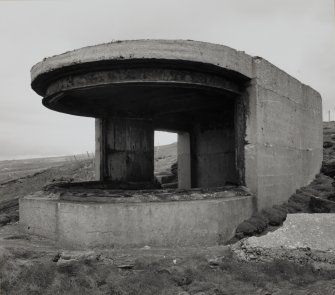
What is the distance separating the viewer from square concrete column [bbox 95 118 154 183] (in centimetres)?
926

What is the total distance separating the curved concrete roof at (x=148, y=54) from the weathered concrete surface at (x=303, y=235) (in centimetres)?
260

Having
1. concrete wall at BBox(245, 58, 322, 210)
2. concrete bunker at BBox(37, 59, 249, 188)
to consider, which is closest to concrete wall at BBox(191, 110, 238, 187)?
concrete bunker at BBox(37, 59, 249, 188)

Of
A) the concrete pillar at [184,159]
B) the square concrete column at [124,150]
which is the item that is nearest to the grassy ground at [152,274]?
the square concrete column at [124,150]

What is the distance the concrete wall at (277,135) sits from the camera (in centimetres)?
700

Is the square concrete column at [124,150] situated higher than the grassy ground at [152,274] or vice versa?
the square concrete column at [124,150]

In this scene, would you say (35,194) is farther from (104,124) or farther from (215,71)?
(215,71)

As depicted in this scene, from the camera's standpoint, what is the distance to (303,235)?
5117mm

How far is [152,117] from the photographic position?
32.5 ft

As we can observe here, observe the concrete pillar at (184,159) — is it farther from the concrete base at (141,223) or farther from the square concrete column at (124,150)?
the concrete base at (141,223)

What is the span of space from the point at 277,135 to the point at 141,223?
11.5 ft

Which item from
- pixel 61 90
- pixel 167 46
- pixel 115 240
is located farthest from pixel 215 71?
pixel 115 240

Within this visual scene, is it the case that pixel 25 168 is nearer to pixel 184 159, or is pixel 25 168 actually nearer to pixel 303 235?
pixel 184 159

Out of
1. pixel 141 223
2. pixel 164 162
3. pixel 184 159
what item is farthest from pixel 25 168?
pixel 141 223

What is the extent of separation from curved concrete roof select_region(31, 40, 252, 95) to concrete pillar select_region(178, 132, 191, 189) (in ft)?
16.3
